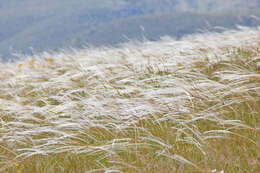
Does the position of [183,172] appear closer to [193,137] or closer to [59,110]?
[193,137]

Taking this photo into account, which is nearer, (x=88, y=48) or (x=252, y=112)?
(x=252, y=112)

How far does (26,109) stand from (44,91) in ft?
2.83

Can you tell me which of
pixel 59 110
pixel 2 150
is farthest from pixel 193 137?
pixel 2 150

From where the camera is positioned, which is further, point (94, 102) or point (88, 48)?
point (88, 48)

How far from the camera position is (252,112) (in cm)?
246

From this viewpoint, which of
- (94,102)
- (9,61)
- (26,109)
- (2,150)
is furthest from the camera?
(9,61)

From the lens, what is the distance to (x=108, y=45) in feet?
25.1

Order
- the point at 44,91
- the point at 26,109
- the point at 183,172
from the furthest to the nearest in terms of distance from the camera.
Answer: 1. the point at 44,91
2. the point at 26,109
3. the point at 183,172

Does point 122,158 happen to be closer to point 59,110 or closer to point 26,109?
point 59,110

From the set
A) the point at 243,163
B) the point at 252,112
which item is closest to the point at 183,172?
the point at 243,163

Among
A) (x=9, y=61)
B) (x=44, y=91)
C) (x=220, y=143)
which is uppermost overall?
(x=220, y=143)

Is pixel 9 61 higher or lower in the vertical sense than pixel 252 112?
lower

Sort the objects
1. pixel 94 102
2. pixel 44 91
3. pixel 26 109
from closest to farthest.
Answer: pixel 94 102
pixel 26 109
pixel 44 91

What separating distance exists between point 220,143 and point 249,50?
2.35 m
